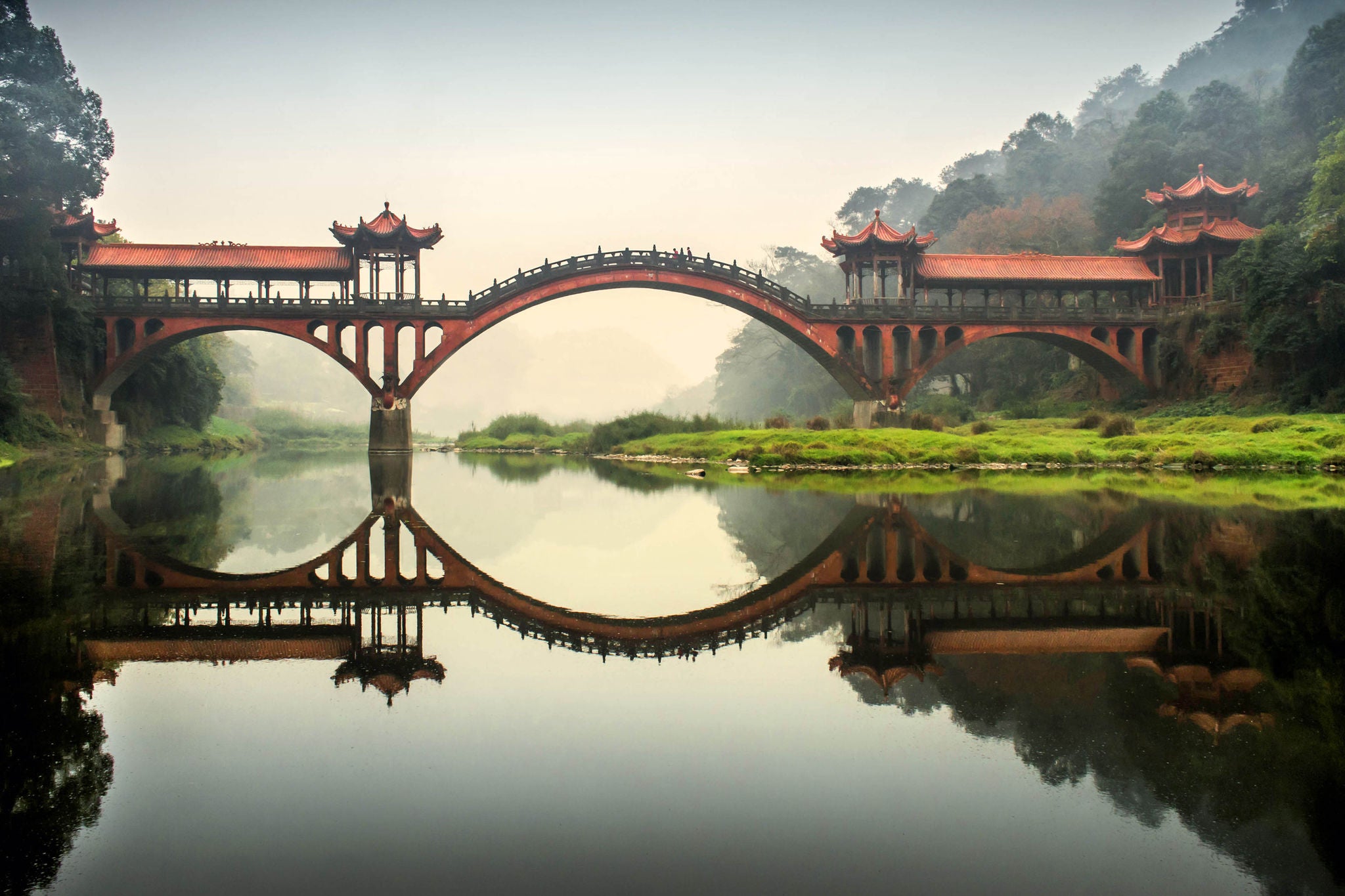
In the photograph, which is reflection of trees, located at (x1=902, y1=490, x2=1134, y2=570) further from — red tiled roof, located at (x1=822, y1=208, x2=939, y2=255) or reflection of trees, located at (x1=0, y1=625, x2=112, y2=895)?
red tiled roof, located at (x1=822, y1=208, x2=939, y2=255)

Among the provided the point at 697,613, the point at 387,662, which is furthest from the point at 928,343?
the point at 387,662

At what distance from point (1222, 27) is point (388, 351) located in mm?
99827

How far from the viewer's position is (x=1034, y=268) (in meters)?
39.9

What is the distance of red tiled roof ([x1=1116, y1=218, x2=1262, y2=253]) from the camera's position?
3822cm

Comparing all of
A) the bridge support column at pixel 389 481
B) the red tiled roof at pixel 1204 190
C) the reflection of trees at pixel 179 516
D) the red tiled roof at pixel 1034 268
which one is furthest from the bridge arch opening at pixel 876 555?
the red tiled roof at pixel 1204 190

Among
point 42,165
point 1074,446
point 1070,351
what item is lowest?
point 1074,446

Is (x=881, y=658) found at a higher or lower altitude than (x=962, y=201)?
lower

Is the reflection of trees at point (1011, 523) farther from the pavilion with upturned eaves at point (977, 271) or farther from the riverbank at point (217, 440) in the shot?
the riverbank at point (217, 440)

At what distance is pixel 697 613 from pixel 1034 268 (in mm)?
37206

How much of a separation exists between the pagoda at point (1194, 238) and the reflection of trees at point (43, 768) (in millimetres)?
41644

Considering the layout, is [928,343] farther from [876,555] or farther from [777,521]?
[876,555]

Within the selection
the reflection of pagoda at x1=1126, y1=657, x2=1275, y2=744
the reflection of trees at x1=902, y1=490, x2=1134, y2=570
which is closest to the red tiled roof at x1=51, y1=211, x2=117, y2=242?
the reflection of trees at x1=902, y1=490, x2=1134, y2=570

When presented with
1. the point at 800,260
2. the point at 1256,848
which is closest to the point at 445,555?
the point at 1256,848

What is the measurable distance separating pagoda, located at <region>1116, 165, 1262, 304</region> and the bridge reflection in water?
3409 cm
